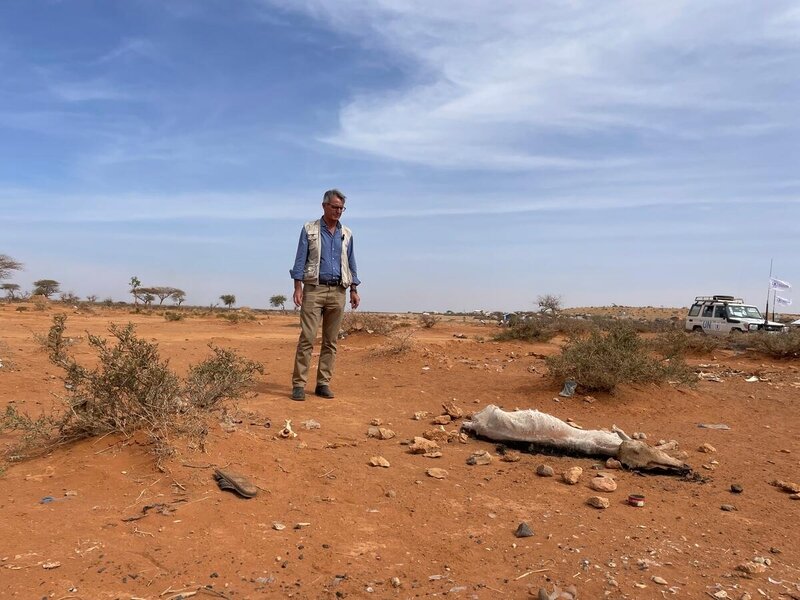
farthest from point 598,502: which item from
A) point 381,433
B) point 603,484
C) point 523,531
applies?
point 381,433

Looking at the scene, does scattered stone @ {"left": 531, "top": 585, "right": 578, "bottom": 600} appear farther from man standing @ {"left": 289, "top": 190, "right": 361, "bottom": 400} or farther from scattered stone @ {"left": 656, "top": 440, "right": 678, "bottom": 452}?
man standing @ {"left": 289, "top": 190, "right": 361, "bottom": 400}

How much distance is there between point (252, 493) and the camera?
280 cm

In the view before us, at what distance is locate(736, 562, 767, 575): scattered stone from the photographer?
2344 millimetres

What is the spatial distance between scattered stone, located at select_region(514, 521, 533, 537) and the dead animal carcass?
1388 mm

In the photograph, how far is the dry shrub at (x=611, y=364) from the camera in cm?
597

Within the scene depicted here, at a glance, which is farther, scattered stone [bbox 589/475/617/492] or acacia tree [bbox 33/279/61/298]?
acacia tree [bbox 33/279/61/298]

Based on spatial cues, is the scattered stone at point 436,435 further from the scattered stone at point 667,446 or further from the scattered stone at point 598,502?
the scattered stone at point 667,446

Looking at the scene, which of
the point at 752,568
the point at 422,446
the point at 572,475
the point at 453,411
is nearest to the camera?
the point at 752,568

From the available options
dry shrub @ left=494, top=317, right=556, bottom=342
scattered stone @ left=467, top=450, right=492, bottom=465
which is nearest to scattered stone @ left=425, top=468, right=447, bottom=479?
scattered stone @ left=467, top=450, right=492, bottom=465

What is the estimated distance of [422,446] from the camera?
13.0 ft

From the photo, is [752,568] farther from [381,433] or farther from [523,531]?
[381,433]

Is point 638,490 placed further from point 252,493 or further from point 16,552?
point 16,552

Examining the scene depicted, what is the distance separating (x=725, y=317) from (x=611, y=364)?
534 inches

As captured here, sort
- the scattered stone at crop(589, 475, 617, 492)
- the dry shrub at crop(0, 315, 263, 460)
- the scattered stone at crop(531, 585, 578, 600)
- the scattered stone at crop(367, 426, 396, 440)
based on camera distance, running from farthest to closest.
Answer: the scattered stone at crop(367, 426, 396, 440) < the scattered stone at crop(589, 475, 617, 492) < the dry shrub at crop(0, 315, 263, 460) < the scattered stone at crop(531, 585, 578, 600)
